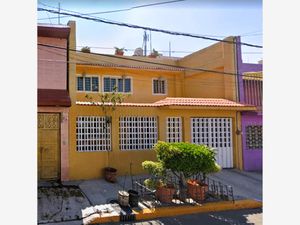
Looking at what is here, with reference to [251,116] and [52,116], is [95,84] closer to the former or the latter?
[52,116]

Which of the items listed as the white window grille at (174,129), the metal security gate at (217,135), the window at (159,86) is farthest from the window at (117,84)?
the metal security gate at (217,135)

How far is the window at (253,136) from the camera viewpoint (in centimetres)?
1484

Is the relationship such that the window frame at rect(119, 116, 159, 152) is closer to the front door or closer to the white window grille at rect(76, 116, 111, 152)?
the white window grille at rect(76, 116, 111, 152)

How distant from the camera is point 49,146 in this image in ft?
39.9

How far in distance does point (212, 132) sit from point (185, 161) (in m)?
5.42

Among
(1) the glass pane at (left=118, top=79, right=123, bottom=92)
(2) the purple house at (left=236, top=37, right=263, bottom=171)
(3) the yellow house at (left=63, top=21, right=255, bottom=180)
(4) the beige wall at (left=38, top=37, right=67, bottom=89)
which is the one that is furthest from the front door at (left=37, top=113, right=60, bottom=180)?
(2) the purple house at (left=236, top=37, right=263, bottom=171)

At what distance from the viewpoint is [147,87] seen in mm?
18859

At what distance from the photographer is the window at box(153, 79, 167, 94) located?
63.2ft

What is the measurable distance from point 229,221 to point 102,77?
11.8 metres

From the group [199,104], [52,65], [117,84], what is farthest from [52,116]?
[117,84]
